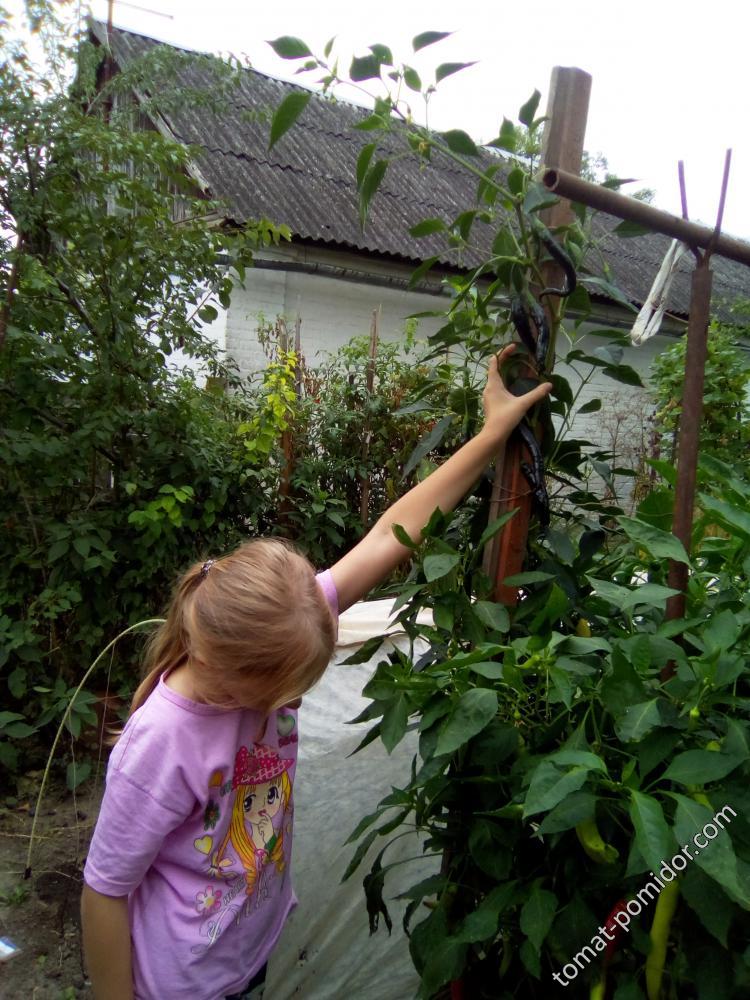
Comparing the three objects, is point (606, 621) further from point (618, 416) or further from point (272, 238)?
point (618, 416)

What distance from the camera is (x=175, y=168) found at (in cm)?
311

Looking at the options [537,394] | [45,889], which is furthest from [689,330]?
[45,889]

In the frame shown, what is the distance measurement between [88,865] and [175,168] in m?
2.71

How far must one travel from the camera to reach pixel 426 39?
1.13 m

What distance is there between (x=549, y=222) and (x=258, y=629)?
2.66 ft

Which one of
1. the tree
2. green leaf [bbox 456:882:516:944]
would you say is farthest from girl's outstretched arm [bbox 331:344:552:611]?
the tree

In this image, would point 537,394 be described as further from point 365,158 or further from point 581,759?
point 581,759

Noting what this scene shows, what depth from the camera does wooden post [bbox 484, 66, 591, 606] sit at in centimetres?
126

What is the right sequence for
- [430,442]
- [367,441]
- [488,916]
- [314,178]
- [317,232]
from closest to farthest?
[488,916]
[430,442]
[367,441]
[317,232]
[314,178]

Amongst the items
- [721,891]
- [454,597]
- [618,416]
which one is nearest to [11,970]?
[454,597]

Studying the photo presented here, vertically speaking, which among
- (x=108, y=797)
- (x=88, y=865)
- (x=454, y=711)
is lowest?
(x=88, y=865)

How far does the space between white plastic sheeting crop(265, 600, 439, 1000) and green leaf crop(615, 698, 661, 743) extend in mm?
1076

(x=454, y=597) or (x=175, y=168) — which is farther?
(x=175, y=168)

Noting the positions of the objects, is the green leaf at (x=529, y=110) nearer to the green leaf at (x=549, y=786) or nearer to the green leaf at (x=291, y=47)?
the green leaf at (x=291, y=47)
